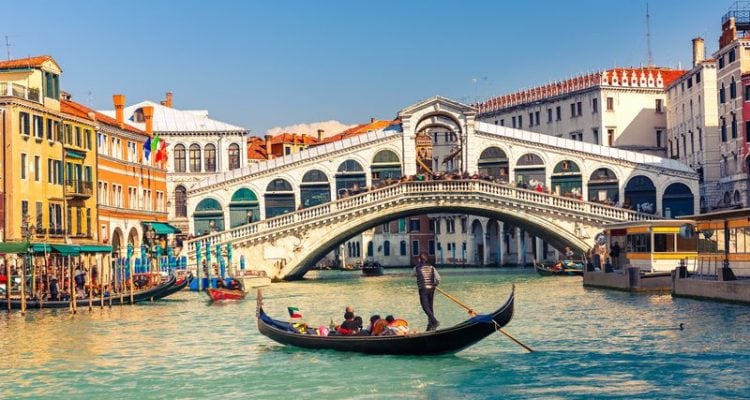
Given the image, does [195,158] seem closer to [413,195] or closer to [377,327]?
[413,195]

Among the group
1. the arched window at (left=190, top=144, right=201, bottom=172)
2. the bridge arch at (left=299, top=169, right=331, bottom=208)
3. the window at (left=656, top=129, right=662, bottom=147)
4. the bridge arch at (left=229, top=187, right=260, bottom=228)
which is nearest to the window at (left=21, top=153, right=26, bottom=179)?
the bridge arch at (left=229, top=187, right=260, bottom=228)

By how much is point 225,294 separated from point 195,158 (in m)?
20.4

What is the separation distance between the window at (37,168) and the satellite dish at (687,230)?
53.0ft

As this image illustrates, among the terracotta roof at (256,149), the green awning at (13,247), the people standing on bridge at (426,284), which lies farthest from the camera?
the terracotta roof at (256,149)

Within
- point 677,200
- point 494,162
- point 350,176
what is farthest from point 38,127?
point 677,200

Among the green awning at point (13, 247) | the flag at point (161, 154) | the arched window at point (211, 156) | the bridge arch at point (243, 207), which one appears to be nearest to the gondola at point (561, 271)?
the bridge arch at point (243, 207)

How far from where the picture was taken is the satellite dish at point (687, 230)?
3272 centimetres

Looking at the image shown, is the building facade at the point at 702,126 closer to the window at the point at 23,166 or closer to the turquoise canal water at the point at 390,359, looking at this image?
the turquoise canal water at the point at 390,359

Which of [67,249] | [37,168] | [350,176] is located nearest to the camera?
[67,249]

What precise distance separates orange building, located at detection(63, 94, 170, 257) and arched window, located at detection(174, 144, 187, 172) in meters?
5.95

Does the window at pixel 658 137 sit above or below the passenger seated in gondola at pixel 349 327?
above

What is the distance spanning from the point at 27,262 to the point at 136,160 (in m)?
10.9

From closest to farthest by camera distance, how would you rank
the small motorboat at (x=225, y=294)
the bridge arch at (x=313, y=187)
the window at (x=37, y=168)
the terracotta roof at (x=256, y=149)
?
the small motorboat at (x=225, y=294) < the window at (x=37, y=168) < the bridge arch at (x=313, y=187) < the terracotta roof at (x=256, y=149)

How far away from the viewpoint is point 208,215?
4541 centimetres
